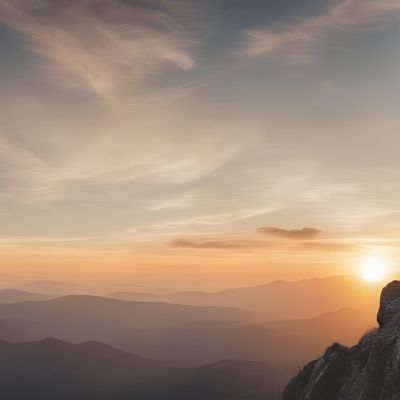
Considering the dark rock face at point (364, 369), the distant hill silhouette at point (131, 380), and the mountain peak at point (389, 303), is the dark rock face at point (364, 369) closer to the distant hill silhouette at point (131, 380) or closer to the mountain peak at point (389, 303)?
the mountain peak at point (389, 303)

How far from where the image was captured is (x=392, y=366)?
17422 millimetres

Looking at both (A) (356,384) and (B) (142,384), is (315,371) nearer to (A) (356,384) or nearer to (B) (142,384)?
(A) (356,384)

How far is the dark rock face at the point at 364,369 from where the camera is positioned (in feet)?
57.9

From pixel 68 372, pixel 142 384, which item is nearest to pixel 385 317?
pixel 142 384

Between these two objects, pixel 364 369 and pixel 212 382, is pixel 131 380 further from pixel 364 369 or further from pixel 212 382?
pixel 364 369

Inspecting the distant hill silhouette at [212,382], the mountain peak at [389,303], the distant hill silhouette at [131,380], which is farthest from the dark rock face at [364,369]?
the distant hill silhouette at [212,382]

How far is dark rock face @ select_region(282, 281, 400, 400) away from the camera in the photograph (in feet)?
57.9

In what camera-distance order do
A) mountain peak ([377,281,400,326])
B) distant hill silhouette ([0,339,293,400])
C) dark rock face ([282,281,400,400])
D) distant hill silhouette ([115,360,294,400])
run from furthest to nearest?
distant hill silhouette ([0,339,293,400]), distant hill silhouette ([115,360,294,400]), mountain peak ([377,281,400,326]), dark rock face ([282,281,400,400])

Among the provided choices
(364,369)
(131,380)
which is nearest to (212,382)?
(131,380)

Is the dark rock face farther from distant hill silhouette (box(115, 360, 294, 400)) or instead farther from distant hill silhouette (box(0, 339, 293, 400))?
distant hill silhouette (box(115, 360, 294, 400))

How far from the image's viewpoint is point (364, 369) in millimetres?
19172

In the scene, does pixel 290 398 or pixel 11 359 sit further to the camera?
pixel 11 359

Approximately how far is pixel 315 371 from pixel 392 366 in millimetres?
6048

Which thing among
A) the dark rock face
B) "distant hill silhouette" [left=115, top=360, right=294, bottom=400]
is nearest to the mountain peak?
the dark rock face
